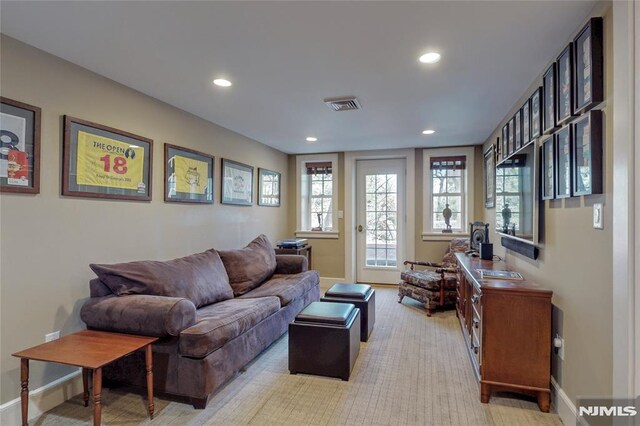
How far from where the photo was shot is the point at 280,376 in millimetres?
2615

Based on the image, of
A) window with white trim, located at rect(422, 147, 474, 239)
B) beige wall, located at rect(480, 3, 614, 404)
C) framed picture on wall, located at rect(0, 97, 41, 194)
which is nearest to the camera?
beige wall, located at rect(480, 3, 614, 404)

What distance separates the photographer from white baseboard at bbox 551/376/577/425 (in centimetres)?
191

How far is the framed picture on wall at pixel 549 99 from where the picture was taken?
2.15 metres

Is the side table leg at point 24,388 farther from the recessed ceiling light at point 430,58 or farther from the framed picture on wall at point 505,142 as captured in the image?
the framed picture on wall at point 505,142

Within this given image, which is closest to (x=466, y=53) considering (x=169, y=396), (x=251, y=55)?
(x=251, y=55)

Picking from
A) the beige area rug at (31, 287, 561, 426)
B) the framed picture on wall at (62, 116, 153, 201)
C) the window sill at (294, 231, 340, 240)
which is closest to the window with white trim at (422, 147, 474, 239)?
the window sill at (294, 231, 340, 240)

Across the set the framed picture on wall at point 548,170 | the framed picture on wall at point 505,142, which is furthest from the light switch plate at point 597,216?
the framed picture on wall at point 505,142

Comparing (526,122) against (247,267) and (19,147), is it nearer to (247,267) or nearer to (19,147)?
(247,267)

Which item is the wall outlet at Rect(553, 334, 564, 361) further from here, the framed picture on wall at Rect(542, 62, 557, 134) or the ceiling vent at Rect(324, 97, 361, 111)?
the ceiling vent at Rect(324, 97, 361, 111)

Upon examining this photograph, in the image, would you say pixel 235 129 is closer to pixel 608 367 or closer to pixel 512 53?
pixel 512 53

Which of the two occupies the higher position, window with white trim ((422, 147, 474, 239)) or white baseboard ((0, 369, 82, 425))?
window with white trim ((422, 147, 474, 239))

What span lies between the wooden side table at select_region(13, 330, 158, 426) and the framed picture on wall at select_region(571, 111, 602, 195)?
2.54 m

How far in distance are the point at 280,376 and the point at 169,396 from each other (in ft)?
2.55

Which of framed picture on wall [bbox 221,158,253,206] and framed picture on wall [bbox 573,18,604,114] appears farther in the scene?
framed picture on wall [bbox 221,158,253,206]
